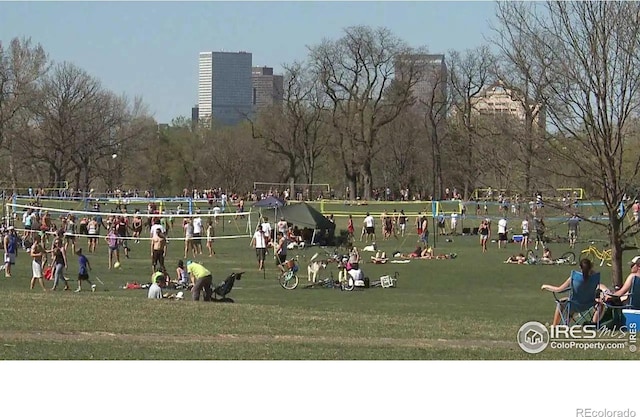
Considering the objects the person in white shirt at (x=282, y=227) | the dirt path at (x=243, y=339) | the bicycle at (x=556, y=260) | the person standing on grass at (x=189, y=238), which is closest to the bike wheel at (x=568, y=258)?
the bicycle at (x=556, y=260)

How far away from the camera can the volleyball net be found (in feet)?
134

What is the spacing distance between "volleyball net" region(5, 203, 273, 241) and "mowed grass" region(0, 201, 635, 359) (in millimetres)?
10026

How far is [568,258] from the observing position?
39.1 meters

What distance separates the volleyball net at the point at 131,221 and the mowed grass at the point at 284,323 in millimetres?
10026

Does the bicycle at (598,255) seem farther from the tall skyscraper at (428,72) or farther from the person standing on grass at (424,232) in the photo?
the tall skyscraper at (428,72)

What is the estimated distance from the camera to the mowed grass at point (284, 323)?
505 inches

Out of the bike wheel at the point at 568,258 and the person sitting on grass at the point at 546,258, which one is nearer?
the person sitting on grass at the point at 546,258

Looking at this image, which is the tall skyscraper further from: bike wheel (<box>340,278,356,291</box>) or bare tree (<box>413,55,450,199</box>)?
bike wheel (<box>340,278,356,291</box>)

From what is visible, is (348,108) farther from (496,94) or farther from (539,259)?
(496,94)

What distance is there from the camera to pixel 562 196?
22219 millimetres

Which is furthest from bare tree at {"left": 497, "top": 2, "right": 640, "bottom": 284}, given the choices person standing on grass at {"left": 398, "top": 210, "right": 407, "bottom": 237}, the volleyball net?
person standing on grass at {"left": 398, "top": 210, "right": 407, "bottom": 237}

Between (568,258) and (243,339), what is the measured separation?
88.5ft

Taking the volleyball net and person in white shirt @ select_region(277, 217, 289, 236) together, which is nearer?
the volleyball net

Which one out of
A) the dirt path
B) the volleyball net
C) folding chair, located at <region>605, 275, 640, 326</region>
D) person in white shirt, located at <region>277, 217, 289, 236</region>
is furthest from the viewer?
person in white shirt, located at <region>277, 217, 289, 236</region>
